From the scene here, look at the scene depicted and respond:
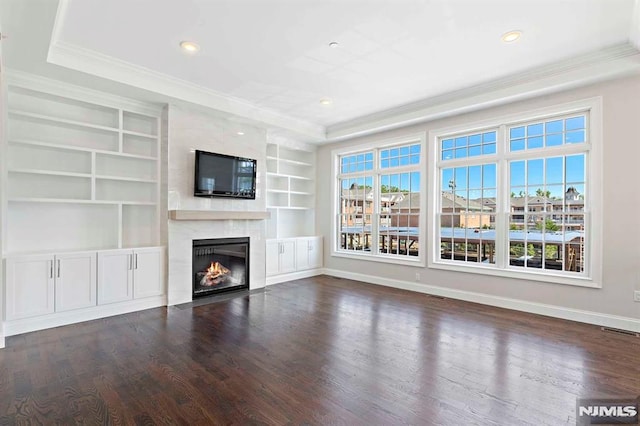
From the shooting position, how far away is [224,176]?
5.32 m

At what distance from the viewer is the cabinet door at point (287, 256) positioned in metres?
6.54

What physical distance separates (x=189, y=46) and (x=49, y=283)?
3162 mm

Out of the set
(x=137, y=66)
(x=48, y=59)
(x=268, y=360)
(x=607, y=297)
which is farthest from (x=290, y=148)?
(x=607, y=297)

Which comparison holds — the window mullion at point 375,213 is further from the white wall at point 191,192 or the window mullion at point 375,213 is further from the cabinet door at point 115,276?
the cabinet door at point 115,276

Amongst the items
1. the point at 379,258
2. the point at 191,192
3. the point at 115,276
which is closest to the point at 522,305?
the point at 379,258

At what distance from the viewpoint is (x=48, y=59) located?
3.46 metres

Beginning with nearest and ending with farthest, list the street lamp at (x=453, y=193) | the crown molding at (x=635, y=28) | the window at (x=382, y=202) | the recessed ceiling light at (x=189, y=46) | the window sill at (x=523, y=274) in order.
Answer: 1. the crown molding at (x=635, y=28)
2. the recessed ceiling light at (x=189, y=46)
3. the window sill at (x=523, y=274)
4. the street lamp at (x=453, y=193)
5. the window at (x=382, y=202)

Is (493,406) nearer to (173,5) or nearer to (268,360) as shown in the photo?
(268,360)

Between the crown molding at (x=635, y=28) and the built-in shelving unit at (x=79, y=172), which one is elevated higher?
the crown molding at (x=635, y=28)

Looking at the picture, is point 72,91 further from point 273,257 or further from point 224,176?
point 273,257

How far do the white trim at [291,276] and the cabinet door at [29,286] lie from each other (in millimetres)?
3301

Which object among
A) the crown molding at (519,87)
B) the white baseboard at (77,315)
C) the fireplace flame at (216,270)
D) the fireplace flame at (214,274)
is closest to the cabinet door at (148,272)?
the white baseboard at (77,315)

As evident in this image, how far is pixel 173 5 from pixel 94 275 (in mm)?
3294

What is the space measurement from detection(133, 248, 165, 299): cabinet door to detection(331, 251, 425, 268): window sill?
11.8 feet
